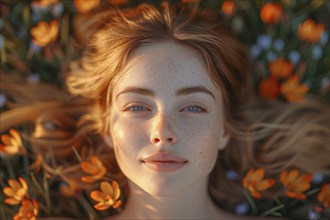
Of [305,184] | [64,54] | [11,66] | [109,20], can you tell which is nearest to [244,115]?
[305,184]

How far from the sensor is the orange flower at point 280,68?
260cm

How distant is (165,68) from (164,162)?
0.38m

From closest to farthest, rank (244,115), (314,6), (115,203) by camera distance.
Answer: (115,203) < (244,115) < (314,6)

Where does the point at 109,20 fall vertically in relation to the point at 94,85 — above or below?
above

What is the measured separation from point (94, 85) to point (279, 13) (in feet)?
3.51

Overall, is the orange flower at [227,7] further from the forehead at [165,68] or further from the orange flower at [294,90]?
the forehead at [165,68]

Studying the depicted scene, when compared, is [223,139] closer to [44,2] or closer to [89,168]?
[89,168]

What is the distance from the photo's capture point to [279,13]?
8.83ft

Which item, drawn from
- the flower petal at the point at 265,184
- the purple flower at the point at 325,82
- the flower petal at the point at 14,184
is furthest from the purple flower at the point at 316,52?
the flower petal at the point at 14,184

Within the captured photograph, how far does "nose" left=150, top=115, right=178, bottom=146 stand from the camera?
1997mm

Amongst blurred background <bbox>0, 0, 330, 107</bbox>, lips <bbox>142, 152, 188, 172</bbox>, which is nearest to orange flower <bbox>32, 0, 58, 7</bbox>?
blurred background <bbox>0, 0, 330, 107</bbox>

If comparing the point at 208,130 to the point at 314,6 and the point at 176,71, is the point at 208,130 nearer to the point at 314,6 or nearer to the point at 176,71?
the point at 176,71

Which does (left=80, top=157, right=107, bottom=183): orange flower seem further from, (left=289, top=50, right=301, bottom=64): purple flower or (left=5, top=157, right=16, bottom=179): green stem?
(left=289, top=50, right=301, bottom=64): purple flower

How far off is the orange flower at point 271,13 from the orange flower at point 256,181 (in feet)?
2.64
